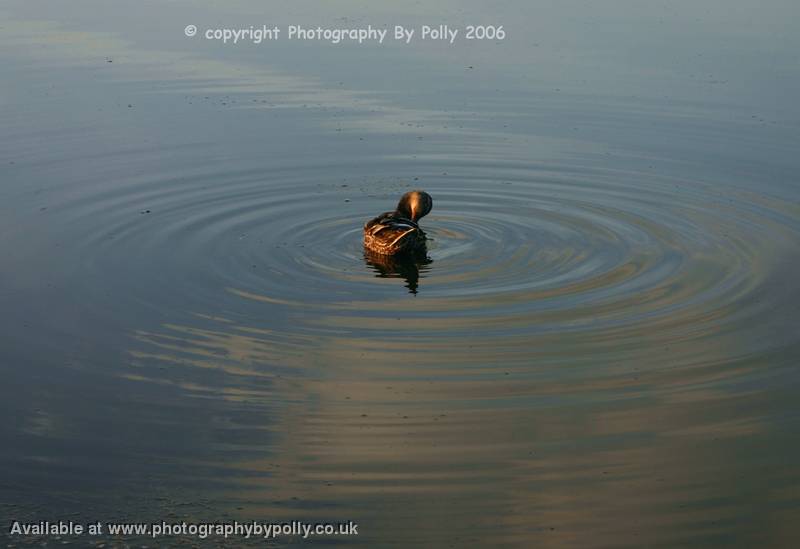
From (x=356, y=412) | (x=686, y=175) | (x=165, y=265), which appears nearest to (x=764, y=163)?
(x=686, y=175)

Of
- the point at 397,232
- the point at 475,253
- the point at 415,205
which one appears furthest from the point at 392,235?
the point at 415,205

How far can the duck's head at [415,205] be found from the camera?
15039 mm

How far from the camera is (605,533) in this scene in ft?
28.1

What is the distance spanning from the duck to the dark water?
9.6 inches

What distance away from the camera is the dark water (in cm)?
911

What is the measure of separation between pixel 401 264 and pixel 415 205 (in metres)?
1.28

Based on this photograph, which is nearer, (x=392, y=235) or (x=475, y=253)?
(x=392, y=235)

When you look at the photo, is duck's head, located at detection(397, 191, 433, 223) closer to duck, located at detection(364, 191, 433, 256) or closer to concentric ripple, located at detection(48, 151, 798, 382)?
duck, located at detection(364, 191, 433, 256)

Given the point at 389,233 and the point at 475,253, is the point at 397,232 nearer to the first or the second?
the point at 389,233

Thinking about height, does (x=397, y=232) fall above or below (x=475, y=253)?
above

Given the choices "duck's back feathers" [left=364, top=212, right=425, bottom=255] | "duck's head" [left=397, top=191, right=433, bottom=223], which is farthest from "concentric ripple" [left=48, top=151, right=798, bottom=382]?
"duck's head" [left=397, top=191, right=433, bottom=223]

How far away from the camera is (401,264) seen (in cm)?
1404

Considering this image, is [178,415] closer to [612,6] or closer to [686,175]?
[686,175]

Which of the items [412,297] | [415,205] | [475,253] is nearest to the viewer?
[412,297]
